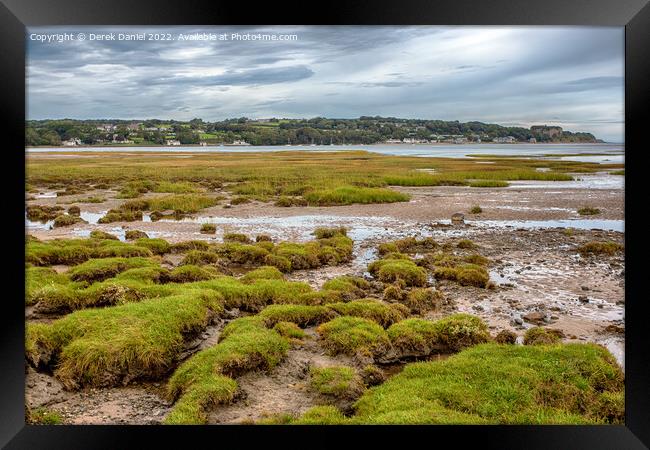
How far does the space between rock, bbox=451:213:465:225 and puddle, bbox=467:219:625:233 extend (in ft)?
1.07

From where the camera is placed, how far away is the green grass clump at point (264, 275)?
41.2ft

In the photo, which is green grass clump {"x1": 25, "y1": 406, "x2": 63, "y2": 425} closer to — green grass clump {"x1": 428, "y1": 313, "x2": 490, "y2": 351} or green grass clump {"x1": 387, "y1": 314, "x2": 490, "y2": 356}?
green grass clump {"x1": 387, "y1": 314, "x2": 490, "y2": 356}

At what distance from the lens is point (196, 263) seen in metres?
14.4

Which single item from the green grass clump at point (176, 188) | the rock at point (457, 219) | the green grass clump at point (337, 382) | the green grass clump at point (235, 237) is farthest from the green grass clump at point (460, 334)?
the green grass clump at point (176, 188)

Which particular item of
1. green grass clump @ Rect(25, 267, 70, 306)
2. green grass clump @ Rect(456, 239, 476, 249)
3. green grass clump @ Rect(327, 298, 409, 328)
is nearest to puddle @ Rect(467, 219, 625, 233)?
green grass clump @ Rect(456, 239, 476, 249)

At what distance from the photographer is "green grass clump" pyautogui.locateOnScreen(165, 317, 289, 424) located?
7176mm

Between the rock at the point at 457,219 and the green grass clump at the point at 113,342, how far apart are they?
13112mm

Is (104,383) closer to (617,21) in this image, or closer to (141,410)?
(141,410)

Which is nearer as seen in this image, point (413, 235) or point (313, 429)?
point (313, 429)

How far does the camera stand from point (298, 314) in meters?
10.1

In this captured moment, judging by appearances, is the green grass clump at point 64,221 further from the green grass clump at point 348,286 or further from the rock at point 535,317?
the rock at point 535,317
